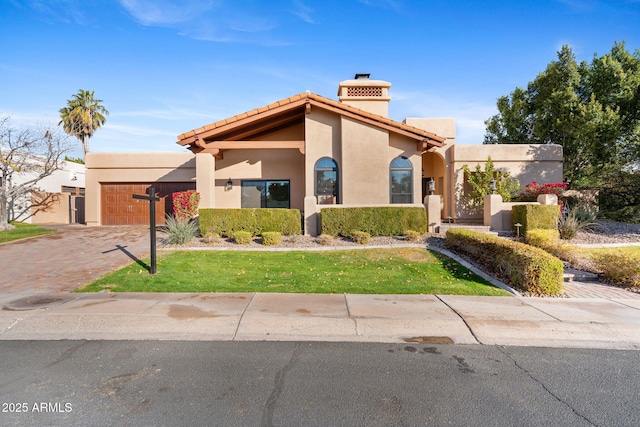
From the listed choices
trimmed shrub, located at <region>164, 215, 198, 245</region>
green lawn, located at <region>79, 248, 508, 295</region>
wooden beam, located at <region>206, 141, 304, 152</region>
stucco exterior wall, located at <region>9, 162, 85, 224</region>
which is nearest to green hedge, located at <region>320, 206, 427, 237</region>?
green lawn, located at <region>79, 248, 508, 295</region>

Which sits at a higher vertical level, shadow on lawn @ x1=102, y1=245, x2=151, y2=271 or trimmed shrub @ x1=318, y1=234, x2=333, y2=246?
trimmed shrub @ x1=318, y1=234, x2=333, y2=246

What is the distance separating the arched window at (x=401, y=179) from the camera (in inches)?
566

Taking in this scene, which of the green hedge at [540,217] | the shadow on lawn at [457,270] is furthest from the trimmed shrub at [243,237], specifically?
the green hedge at [540,217]

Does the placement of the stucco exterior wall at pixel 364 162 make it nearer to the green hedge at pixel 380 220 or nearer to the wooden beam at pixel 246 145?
the green hedge at pixel 380 220

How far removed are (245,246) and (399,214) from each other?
560 cm

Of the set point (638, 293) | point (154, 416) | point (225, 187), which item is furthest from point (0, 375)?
point (225, 187)

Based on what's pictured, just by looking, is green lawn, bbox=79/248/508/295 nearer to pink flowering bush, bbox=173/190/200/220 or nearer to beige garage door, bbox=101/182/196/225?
pink flowering bush, bbox=173/190/200/220

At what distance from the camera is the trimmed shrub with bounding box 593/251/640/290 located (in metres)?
7.49

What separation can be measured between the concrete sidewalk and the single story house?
7.35 meters

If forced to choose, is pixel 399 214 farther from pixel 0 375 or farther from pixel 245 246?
pixel 0 375

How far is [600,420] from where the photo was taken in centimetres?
298

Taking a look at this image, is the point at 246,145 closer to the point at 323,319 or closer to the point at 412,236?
the point at 412,236

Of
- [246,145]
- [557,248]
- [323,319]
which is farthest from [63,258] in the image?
[557,248]

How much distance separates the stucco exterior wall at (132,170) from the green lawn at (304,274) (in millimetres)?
9033
